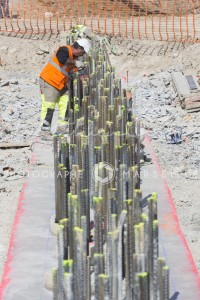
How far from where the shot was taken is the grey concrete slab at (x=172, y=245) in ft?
23.9

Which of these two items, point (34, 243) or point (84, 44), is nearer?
point (34, 243)

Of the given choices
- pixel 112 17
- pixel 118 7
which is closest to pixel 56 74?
pixel 112 17

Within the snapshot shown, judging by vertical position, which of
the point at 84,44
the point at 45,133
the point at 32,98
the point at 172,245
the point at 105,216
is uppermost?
the point at 84,44

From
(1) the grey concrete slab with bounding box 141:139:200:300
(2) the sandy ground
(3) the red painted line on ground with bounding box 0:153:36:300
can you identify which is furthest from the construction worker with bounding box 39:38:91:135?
(3) the red painted line on ground with bounding box 0:153:36:300

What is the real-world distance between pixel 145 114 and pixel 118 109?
14.9 feet

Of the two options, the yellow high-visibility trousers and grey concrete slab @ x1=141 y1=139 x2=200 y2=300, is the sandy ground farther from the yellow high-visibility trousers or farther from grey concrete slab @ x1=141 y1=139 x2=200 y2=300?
the yellow high-visibility trousers

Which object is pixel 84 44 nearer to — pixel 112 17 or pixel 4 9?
pixel 112 17

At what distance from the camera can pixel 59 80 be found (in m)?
12.2

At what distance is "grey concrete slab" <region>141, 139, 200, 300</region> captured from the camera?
7273 millimetres

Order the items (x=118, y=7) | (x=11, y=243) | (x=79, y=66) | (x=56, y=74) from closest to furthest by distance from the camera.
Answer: (x=11, y=243) → (x=56, y=74) → (x=79, y=66) → (x=118, y=7)

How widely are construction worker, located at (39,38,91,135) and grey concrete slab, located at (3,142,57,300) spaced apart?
1407mm

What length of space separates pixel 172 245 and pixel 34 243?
4.47ft

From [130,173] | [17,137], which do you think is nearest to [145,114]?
[17,137]

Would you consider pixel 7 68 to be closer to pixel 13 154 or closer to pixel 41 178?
pixel 13 154
